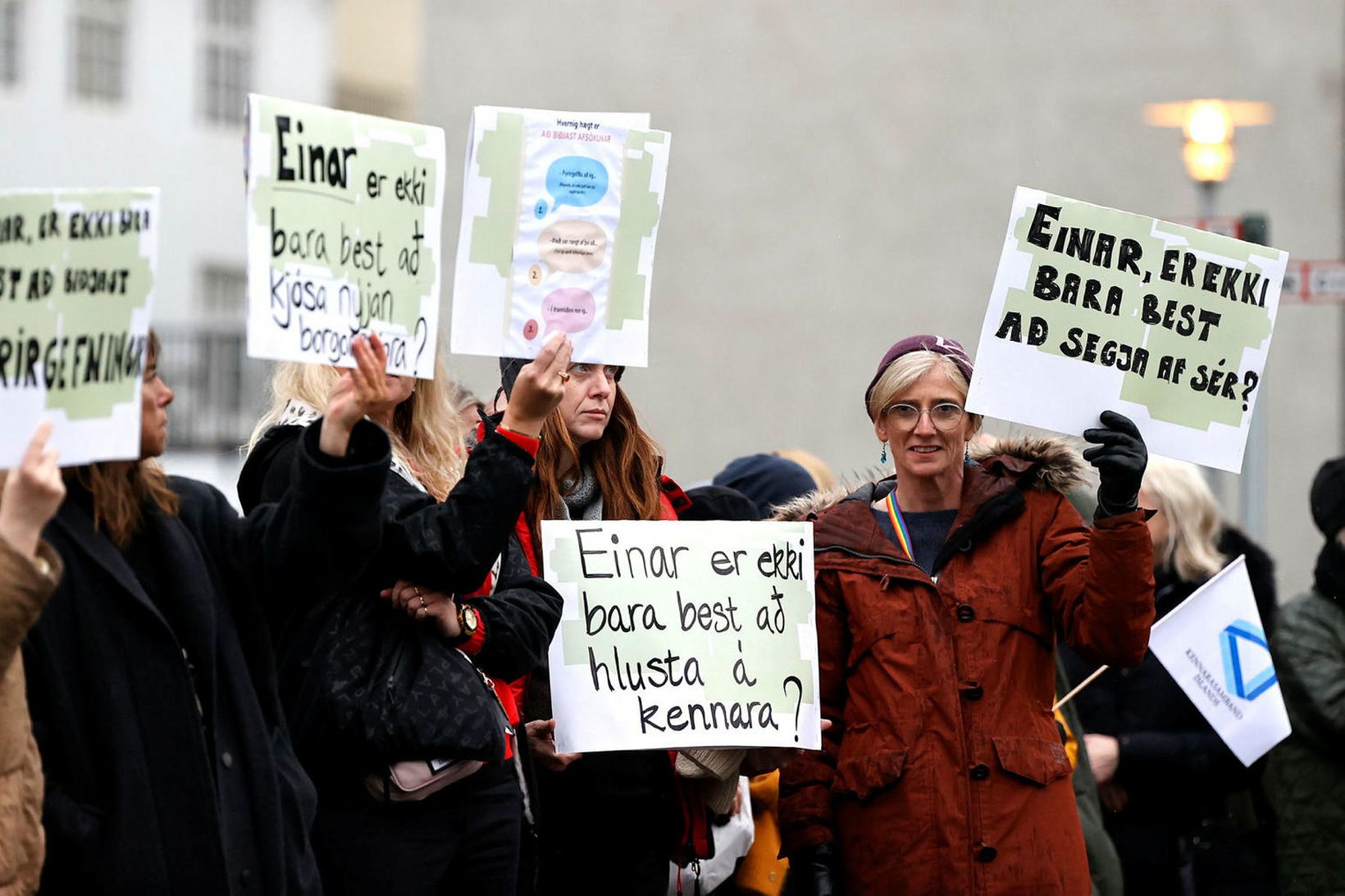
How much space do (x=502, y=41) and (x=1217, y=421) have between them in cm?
1525

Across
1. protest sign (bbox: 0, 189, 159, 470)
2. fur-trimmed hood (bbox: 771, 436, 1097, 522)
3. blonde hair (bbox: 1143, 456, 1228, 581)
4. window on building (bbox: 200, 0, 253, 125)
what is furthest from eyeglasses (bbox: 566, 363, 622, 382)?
window on building (bbox: 200, 0, 253, 125)

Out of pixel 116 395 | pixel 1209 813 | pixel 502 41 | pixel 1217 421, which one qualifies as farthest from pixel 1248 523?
pixel 502 41

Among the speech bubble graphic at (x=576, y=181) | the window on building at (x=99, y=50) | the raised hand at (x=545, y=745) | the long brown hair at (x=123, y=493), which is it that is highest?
the window on building at (x=99, y=50)

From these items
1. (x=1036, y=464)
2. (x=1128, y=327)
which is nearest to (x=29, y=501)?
(x=1036, y=464)

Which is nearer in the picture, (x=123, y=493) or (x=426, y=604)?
(x=123, y=493)

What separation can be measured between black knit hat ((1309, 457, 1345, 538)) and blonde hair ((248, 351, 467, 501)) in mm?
3166

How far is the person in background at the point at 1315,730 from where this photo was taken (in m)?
6.14

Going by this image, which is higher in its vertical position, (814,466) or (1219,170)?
(1219,170)

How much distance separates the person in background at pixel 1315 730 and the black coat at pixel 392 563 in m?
3.15

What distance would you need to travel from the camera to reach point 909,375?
484cm

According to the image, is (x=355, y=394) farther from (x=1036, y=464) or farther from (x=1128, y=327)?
(x=1128, y=327)

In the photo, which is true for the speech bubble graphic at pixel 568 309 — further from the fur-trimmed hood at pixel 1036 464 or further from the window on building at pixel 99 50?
the window on building at pixel 99 50

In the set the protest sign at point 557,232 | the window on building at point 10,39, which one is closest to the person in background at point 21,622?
the protest sign at point 557,232

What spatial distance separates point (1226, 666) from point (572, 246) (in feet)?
8.71
